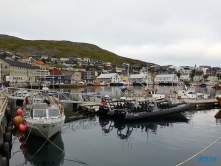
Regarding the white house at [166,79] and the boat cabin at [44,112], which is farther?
the white house at [166,79]

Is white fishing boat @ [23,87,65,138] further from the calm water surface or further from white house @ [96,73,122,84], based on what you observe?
white house @ [96,73,122,84]

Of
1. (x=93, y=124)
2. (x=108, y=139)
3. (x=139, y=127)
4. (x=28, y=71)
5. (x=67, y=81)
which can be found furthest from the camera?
(x=67, y=81)

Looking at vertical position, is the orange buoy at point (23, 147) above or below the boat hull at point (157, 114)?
below

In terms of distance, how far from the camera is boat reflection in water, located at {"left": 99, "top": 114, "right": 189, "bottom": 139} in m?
23.9

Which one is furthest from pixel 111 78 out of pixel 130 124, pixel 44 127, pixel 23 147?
pixel 44 127

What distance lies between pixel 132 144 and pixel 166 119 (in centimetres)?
1166

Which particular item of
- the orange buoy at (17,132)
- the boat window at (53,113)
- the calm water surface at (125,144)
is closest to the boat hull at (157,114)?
the calm water surface at (125,144)

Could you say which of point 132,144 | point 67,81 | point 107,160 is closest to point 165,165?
point 107,160

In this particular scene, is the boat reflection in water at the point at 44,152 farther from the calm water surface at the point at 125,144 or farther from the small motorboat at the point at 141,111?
the small motorboat at the point at 141,111

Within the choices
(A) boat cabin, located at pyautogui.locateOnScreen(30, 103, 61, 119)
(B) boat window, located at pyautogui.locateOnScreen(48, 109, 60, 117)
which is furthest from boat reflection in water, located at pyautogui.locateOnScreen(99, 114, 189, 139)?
(A) boat cabin, located at pyautogui.locateOnScreen(30, 103, 61, 119)

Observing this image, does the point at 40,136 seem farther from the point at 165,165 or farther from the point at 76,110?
the point at 76,110

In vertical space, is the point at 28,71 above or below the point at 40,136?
above

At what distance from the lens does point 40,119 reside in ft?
61.4

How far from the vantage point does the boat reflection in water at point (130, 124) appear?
23889 mm
